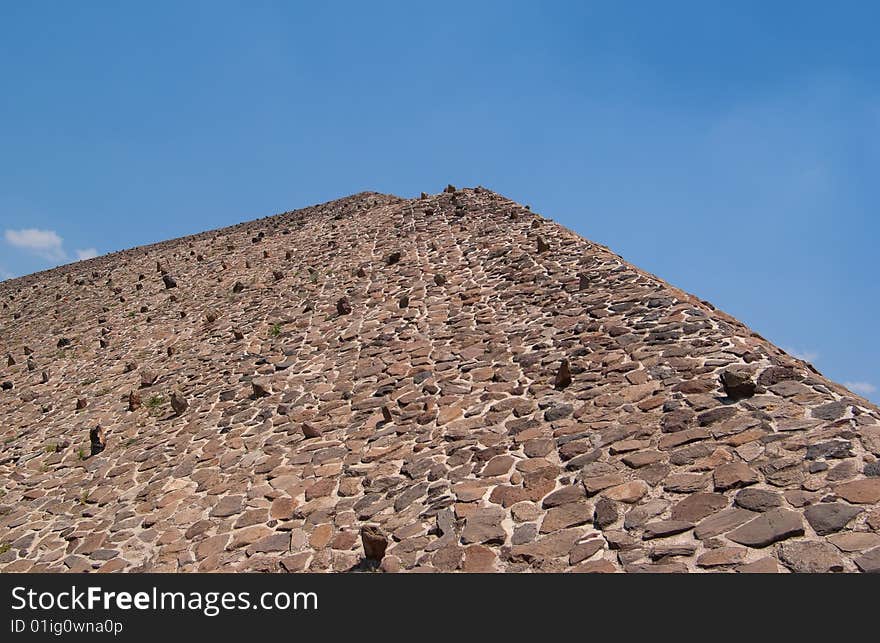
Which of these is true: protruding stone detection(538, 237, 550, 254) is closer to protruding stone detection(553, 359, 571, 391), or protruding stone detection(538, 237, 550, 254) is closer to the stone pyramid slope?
the stone pyramid slope

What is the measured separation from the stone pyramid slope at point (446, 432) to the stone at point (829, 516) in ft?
0.06

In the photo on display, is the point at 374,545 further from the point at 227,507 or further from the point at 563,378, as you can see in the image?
the point at 563,378

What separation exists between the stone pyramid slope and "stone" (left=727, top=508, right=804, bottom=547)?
0.06 ft

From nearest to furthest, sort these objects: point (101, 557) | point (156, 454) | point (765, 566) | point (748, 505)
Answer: point (765, 566)
point (748, 505)
point (101, 557)
point (156, 454)

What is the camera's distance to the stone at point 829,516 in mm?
4812

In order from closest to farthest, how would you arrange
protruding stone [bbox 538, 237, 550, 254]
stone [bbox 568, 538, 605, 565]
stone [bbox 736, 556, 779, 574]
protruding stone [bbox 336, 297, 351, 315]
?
stone [bbox 736, 556, 779, 574]
stone [bbox 568, 538, 605, 565]
protruding stone [bbox 538, 237, 550, 254]
protruding stone [bbox 336, 297, 351, 315]

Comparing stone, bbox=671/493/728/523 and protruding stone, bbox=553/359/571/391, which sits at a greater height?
protruding stone, bbox=553/359/571/391

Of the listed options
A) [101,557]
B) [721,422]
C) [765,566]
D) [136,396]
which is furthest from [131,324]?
[765,566]

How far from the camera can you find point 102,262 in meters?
24.4

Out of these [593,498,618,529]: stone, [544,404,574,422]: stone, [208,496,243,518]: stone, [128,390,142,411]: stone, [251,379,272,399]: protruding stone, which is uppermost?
[128,390,142,411]: stone

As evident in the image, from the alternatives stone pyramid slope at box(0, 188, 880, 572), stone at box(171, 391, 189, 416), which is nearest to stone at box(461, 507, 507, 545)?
stone pyramid slope at box(0, 188, 880, 572)

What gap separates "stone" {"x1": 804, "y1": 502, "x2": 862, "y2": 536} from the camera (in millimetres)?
4812

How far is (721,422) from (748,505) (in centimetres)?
123
